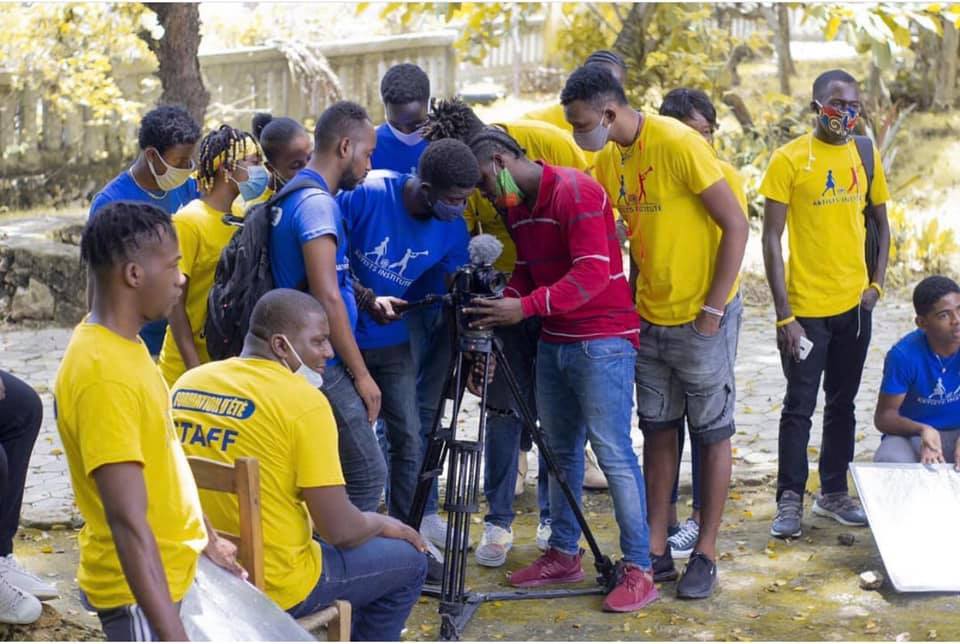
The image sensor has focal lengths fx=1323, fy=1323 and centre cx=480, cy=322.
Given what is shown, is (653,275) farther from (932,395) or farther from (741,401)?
(741,401)

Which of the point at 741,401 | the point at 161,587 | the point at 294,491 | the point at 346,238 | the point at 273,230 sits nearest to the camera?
the point at 161,587

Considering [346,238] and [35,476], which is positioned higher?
[346,238]

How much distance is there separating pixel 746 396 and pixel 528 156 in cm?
325

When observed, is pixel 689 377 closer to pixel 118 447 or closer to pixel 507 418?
pixel 507 418

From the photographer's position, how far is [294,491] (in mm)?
3672

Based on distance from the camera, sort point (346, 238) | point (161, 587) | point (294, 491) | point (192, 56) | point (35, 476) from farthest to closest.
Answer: point (192, 56) < point (35, 476) < point (346, 238) < point (294, 491) < point (161, 587)

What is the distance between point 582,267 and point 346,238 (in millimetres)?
877

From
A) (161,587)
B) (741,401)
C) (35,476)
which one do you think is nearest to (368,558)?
(161,587)

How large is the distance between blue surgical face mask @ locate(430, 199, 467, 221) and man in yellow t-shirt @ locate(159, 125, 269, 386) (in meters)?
0.66

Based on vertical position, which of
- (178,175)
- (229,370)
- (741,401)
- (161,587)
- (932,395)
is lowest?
(741,401)

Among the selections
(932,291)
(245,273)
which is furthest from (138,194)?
(932,291)

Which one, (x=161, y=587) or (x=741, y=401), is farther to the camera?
(x=741, y=401)

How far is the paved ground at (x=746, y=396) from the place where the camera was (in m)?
6.36

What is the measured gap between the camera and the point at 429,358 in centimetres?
550
